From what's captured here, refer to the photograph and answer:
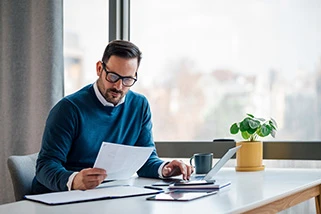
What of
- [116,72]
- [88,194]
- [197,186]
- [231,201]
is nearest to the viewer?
[231,201]

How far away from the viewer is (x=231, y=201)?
1.71m

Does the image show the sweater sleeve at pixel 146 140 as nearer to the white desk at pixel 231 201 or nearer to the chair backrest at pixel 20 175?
the white desk at pixel 231 201

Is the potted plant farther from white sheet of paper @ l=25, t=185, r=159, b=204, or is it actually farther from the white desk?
white sheet of paper @ l=25, t=185, r=159, b=204

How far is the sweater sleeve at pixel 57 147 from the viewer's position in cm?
212

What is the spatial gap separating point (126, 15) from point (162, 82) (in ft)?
1.61

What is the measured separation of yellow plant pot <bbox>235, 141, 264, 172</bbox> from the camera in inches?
107

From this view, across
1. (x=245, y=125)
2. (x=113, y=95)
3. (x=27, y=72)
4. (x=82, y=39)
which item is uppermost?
(x=82, y=39)

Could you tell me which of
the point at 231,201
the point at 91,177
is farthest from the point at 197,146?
the point at 231,201

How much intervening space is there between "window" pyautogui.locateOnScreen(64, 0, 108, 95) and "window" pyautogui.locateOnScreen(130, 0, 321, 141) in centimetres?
23

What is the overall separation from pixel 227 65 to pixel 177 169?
3.42 feet

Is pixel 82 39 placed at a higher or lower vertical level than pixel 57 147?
higher

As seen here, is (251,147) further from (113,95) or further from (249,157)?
(113,95)

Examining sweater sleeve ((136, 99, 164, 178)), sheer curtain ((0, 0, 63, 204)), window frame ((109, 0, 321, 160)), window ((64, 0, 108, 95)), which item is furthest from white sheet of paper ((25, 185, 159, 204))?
window ((64, 0, 108, 95))

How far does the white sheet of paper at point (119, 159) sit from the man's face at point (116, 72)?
16.0 inches
